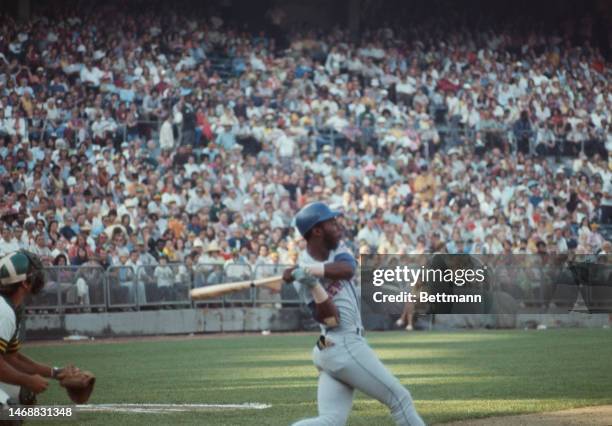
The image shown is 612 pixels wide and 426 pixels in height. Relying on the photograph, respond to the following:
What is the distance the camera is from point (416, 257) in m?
21.2

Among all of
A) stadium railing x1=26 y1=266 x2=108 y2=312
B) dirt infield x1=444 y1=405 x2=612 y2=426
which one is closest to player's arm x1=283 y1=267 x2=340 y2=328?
dirt infield x1=444 y1=405 x2=612 y2=426

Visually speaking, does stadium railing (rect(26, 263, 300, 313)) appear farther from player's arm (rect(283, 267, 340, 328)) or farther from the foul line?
player's arm (rect(283, 267, 340, 328))

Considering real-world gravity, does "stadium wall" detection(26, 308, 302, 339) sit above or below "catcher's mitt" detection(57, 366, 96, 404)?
below

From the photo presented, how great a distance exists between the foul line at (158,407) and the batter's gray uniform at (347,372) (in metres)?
3.77

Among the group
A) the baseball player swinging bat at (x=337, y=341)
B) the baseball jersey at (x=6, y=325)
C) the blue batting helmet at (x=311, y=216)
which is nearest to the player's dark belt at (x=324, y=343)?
the baseball player swinging bat at (x=337, y=341)

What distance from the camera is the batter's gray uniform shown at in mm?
6922

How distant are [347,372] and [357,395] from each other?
5.50 meters

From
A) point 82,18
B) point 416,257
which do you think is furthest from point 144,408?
point 82,18

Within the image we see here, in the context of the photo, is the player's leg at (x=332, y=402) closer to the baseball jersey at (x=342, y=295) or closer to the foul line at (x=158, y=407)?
the baseball jersey at (x=342, y=295)

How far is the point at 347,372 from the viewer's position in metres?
6.95

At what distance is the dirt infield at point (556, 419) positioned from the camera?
964 cm

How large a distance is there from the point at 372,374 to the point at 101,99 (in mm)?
19668

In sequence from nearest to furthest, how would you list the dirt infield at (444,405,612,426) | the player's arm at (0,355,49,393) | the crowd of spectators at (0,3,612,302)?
the player's arm at (0,355,49,393) → the dirt infield at (444,405,612,426) → the crowd of spectators at (0,3,612,302)

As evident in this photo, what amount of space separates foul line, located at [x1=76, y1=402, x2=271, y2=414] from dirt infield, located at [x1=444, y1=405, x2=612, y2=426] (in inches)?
86.8
